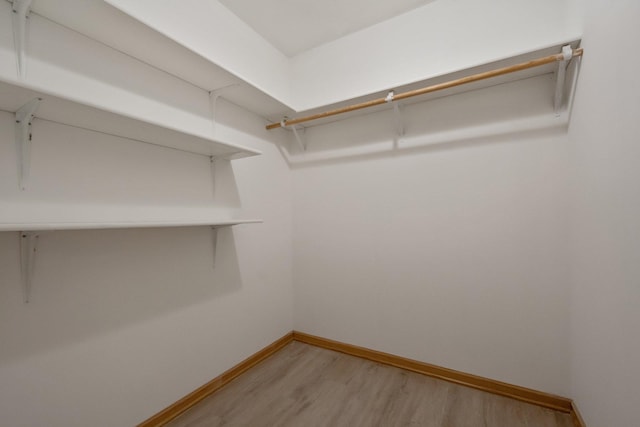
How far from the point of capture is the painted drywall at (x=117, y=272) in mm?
1032

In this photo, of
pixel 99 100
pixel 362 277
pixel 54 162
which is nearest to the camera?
pixel 54 162

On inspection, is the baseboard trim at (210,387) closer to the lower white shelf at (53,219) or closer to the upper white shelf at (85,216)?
the lower white shelf at (53,219)

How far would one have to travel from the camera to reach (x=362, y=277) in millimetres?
2141

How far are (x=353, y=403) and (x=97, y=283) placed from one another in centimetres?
154

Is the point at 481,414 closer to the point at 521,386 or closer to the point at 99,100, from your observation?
the point at 521,386

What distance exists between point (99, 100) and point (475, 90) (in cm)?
215

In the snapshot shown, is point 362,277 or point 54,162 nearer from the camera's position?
point 54,162

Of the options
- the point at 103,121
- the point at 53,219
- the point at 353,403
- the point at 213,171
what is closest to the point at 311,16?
the point at 213,171

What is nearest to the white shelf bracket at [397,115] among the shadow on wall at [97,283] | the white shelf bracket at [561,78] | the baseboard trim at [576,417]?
the white shelf bracket at [561,78]

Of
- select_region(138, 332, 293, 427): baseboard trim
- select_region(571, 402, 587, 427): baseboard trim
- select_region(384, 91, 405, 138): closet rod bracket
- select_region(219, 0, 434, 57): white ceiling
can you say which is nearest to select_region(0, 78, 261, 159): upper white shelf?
select_region(384, 91, 405, 138): closet rod bracket

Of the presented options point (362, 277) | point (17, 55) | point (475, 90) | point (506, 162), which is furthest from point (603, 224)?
point (17, 55)

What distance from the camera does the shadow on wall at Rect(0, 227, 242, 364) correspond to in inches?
39.5

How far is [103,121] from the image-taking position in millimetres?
1131

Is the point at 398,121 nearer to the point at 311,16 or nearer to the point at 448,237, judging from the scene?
the point at 448,237
